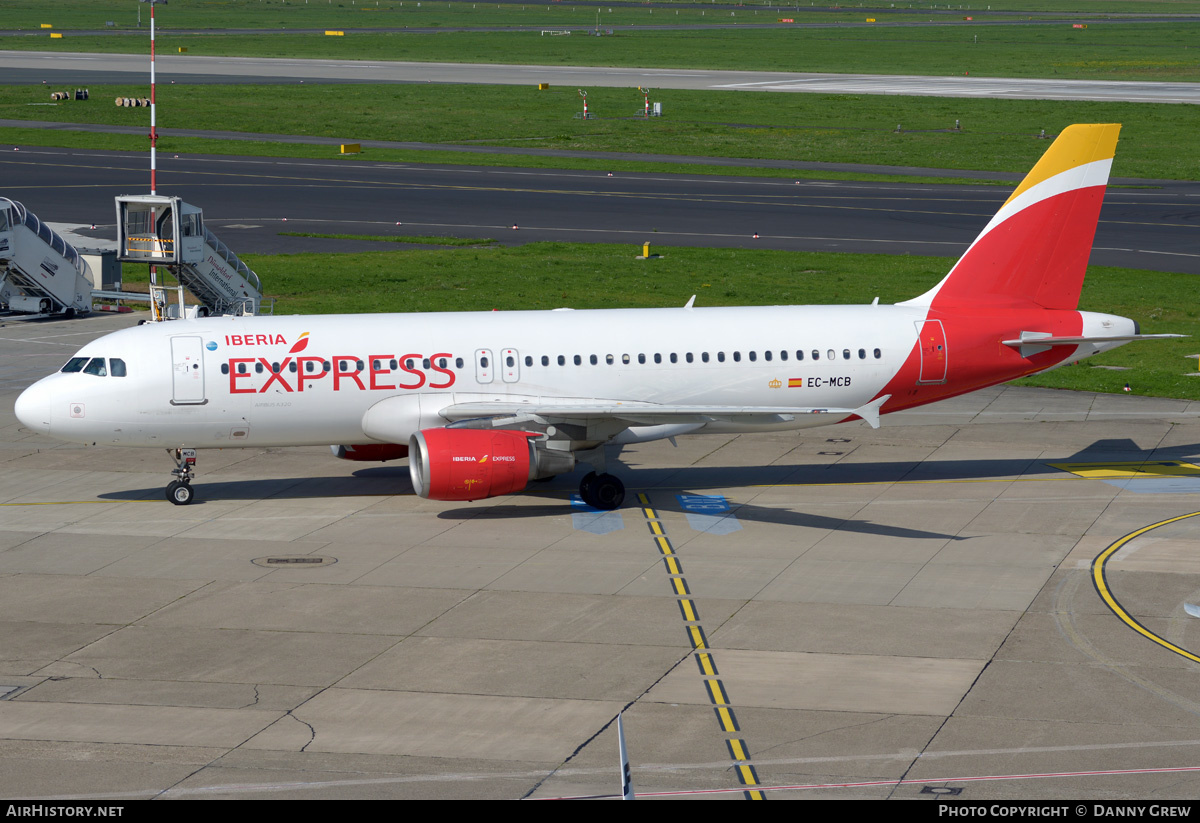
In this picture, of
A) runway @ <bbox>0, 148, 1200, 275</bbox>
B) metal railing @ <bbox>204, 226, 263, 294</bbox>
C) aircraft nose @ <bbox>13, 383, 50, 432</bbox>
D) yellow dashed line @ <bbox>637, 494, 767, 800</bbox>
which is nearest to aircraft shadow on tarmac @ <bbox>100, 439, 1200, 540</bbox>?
yellow dashed line @ <bbox>637, 494, 767, 800</bbox>

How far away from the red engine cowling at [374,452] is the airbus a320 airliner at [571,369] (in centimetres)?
6

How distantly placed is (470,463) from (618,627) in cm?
663

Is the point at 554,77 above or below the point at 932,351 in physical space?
above

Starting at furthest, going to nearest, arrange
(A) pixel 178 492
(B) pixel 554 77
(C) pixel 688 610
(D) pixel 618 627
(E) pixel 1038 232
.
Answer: (B) pixel 554 77, (E) pixel 1038 232, (A) pixel 178 492, (C) pixel 688 610, (D) pixel 618 627

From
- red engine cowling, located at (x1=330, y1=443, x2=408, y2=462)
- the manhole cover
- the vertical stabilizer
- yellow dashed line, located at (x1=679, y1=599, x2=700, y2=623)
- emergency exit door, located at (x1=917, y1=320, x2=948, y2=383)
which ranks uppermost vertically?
the vertical stabilizer

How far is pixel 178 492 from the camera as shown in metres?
33.0

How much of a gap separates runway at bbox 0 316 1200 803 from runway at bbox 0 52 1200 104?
97.4 metres

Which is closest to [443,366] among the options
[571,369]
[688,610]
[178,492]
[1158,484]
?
[571,369]

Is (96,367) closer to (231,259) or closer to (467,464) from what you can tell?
(467,464)

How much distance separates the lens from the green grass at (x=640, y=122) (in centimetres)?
9556

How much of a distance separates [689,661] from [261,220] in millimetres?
55004

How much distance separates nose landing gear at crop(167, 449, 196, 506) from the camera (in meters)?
33.0

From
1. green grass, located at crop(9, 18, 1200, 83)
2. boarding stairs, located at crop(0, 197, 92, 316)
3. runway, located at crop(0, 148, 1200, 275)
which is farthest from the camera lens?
green grass, located at crop(9, 18, 1200, 83)

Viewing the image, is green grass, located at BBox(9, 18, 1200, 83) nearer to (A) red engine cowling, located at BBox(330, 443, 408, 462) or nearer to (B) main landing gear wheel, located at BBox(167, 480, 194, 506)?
(A) red engine cowling, located at BBox(330, 443, 408, 462)
